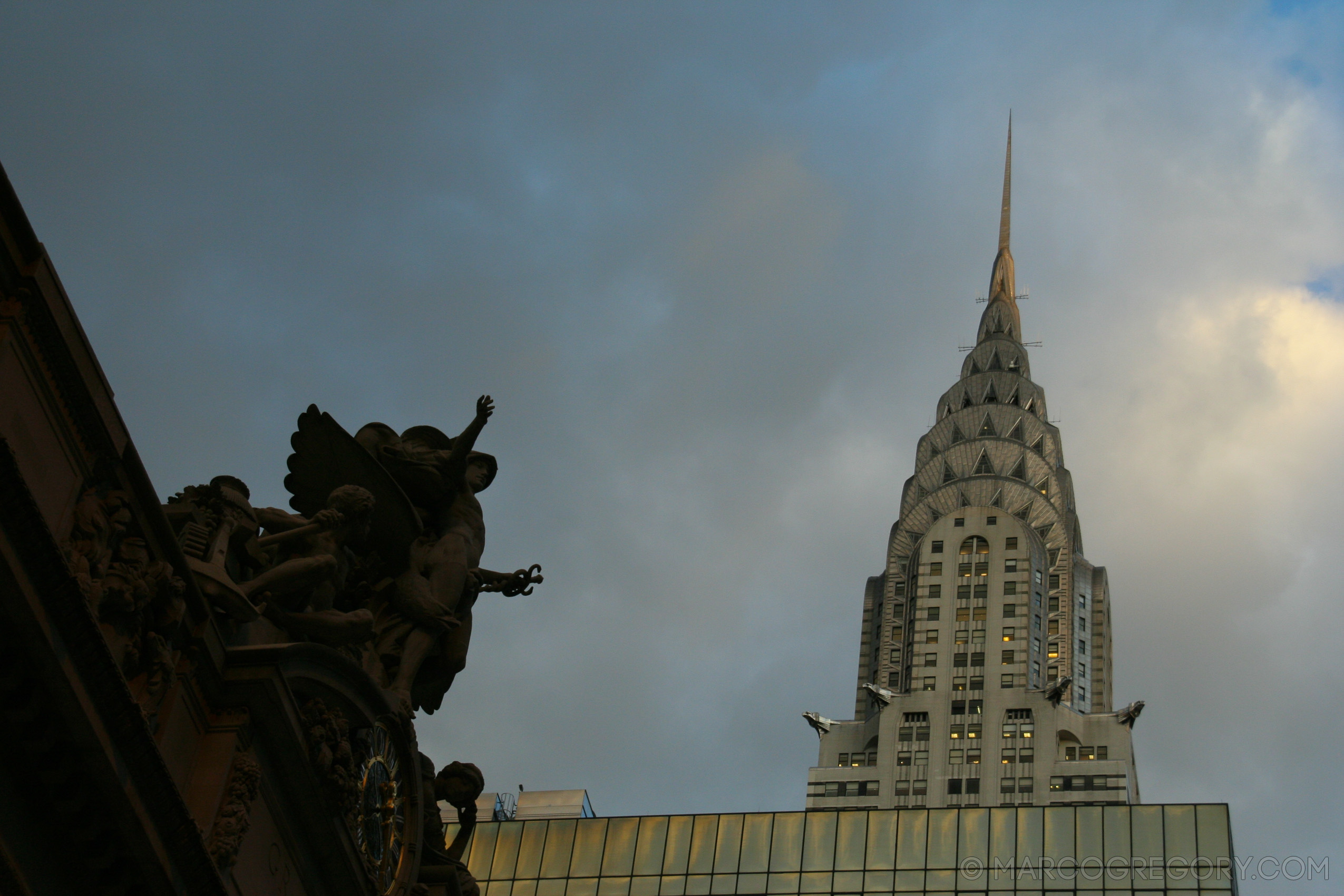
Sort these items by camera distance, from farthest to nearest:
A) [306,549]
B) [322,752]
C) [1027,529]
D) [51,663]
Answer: [1027,529]
[306,549]
[322,752]
[51,663]

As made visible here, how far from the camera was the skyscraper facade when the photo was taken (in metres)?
137

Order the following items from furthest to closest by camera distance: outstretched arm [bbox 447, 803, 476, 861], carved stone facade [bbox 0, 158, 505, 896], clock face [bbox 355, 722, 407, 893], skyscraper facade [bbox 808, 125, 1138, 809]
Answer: skyscraper facade [bbox 808, 125, 1138, 809] < outstretched arm [bbox 447, 803, 476, 861] < clock face [bbox 355, 722, 407, 893] < carved stone facade [bbox 0, 158, 505, 896]

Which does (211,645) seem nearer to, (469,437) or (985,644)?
(469,437)

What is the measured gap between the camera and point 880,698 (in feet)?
466

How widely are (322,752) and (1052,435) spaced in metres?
146

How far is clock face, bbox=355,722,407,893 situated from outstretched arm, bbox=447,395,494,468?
5.02 metres

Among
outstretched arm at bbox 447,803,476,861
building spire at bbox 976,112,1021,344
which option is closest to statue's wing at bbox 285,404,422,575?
outstretched arm at bbox 447,803,476,861

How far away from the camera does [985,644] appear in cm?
14562

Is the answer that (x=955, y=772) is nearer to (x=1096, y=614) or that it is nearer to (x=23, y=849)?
(x=1096, y=614)

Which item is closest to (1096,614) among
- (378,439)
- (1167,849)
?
(1167,849)

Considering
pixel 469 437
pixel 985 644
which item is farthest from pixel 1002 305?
pixel 469 437

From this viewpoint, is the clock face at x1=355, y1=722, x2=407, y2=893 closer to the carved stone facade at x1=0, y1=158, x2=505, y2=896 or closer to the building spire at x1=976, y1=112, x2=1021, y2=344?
the carved stone facade at x1=0, y1=158, x2=505, y2=896

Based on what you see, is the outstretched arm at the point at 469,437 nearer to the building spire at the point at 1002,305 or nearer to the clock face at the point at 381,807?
the clock face at the point at 381,807

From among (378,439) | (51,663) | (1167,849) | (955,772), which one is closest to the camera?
(51,663)
